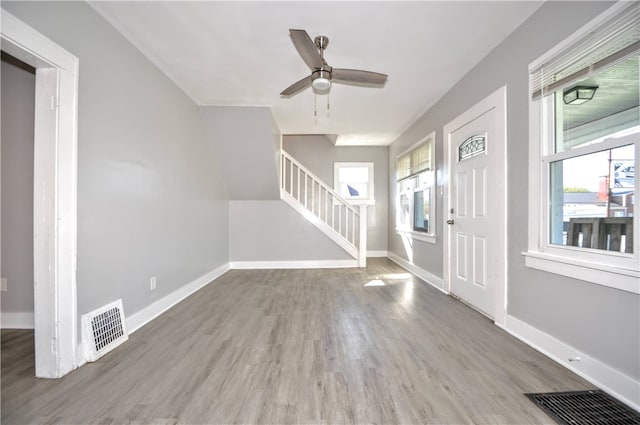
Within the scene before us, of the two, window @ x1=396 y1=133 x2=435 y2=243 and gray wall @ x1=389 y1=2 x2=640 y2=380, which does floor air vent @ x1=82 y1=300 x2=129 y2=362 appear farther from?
window @ x1=396 y1=133 x2=435 y2=243

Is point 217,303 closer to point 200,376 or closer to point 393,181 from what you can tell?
point 200,376

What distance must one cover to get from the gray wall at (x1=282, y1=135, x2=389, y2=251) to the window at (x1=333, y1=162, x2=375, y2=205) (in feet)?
0.33

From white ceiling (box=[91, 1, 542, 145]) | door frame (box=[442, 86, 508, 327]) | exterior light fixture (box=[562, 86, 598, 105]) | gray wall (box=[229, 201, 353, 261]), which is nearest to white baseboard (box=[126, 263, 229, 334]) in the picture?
gray wall (box=[229, 201, 353, 261])

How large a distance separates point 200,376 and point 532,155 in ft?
9.43

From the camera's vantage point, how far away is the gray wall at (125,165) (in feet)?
6.30

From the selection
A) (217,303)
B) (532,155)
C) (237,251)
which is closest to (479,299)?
(532,155)

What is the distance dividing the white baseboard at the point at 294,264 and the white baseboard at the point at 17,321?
9.81 ft

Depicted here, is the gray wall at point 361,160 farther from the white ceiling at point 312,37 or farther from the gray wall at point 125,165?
the gray wall at point 125,165

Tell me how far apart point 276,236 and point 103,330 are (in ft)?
11.2

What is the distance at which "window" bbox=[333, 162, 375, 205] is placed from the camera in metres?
6.71

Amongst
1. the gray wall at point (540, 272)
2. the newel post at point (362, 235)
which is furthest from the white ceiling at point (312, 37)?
the newel post at point (362, 235)

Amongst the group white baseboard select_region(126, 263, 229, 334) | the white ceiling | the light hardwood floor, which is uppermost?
the white ceiling

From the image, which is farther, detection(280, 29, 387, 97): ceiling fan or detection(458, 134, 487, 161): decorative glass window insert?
detection(458, 134, 487, 161): decorative glass window insert

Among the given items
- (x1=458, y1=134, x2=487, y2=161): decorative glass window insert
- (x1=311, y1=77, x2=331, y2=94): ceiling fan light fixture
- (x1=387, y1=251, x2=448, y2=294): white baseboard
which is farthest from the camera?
(x1=387, y1=251, x2=448, y2=294): white baseboard
